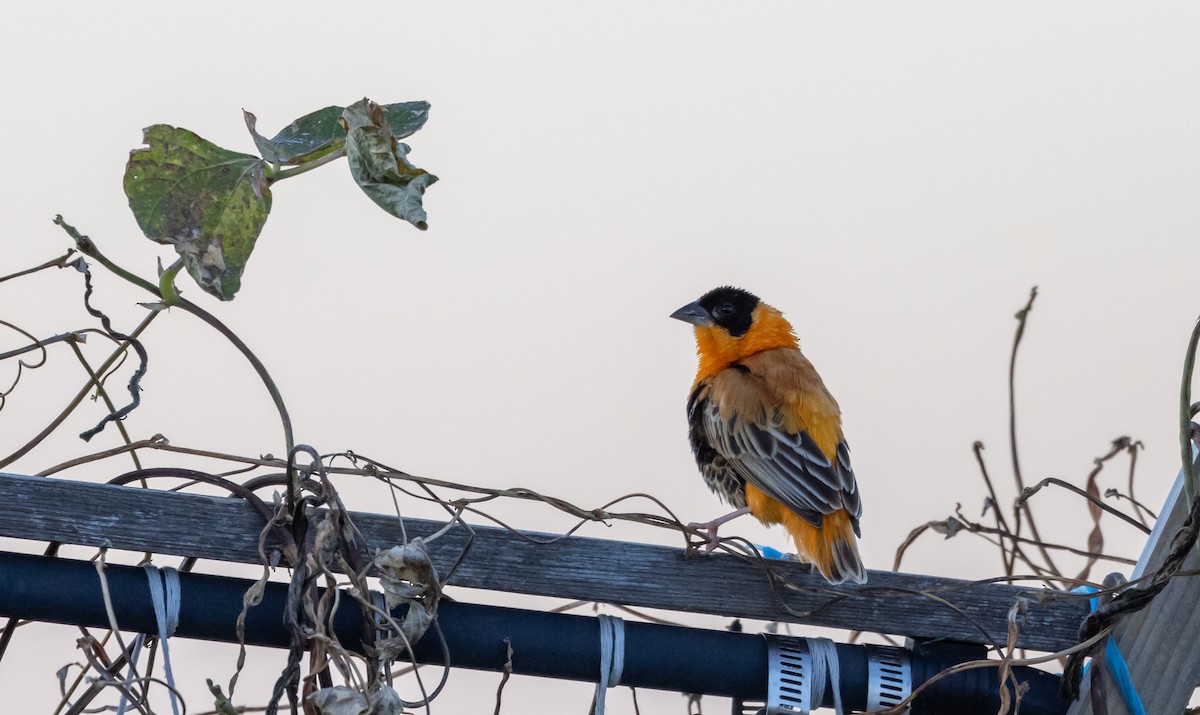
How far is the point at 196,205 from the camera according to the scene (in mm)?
2123

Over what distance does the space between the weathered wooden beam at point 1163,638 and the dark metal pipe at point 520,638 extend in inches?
5.8

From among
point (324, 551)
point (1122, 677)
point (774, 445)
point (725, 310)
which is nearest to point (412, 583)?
Answer: point (324, 551)

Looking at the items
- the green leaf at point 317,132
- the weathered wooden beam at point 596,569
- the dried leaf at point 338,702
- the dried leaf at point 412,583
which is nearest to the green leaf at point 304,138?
the green leaf at point 317,132

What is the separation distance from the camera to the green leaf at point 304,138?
2.13 metres

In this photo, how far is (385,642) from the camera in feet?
6.26

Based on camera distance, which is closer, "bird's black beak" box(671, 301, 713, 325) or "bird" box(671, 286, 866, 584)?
"bird" box(671, 286, 866, 584)

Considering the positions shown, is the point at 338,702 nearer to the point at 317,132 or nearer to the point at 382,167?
the point at 382,167

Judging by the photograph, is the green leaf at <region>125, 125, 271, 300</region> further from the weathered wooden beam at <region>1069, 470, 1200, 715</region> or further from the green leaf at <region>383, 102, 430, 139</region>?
the weathered wooden beam at <region>1069, 470, 1200, 715</region>

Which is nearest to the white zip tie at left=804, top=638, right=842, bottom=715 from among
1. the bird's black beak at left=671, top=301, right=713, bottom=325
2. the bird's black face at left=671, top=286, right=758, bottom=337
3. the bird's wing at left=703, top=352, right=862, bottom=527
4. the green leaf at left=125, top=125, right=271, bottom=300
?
the bird's wing at left=703, top=352, right=862, bottom=527

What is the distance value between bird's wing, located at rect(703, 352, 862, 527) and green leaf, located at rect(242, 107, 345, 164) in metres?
1.53

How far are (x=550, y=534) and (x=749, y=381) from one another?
1.63 m

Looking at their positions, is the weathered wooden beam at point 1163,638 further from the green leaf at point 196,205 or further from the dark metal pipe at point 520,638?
the green leaf at point 196,205

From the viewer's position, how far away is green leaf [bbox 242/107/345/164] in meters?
2.13

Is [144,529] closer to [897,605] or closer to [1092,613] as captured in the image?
[897,605]
